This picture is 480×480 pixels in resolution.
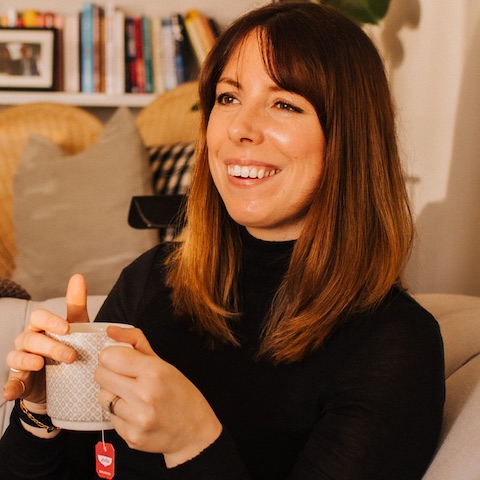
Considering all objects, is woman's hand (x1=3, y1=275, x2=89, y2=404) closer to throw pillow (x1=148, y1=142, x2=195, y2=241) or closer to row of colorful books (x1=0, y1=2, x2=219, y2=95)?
throw pillow (x1=148, y1=142, x2=195, y2=241)

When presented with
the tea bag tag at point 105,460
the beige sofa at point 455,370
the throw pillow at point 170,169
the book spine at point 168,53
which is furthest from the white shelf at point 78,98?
the tea bag tag at point 105,460

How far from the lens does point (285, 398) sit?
3.28ft

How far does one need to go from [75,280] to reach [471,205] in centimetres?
111

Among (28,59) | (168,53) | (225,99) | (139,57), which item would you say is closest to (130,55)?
(139,57)

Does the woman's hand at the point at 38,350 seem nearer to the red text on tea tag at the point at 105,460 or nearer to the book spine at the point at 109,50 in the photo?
the red text on tea tag at the point at 105,460

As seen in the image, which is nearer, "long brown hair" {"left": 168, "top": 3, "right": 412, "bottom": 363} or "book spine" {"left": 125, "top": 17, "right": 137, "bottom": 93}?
"long brown hair" {"left": 168, "top": 3, "right": 412, "bottom": 363}

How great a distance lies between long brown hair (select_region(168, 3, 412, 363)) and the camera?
3.35 feet

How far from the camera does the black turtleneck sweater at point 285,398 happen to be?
870 mm

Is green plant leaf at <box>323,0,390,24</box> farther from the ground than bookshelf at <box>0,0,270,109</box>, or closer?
farther from the ground

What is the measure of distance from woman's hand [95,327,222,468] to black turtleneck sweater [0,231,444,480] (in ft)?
0.15

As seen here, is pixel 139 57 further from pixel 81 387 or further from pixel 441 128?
pixel 81 387

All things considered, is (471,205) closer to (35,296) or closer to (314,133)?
(314,133)

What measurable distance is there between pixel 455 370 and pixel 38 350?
665 millimetres

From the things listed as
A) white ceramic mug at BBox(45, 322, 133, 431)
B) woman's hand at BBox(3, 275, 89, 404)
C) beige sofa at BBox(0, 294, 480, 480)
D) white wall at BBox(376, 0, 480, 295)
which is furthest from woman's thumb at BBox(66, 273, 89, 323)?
white wall at BBox(376, 0, 480, 295)
